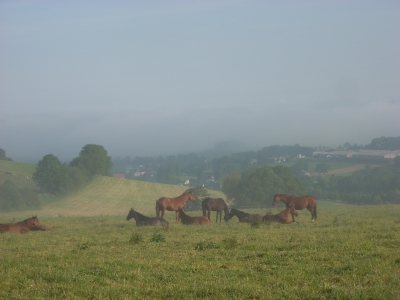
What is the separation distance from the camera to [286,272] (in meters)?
9.10

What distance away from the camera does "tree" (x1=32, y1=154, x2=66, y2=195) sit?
233 feet

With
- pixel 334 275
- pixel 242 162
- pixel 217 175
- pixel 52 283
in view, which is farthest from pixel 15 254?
pixel 242 162

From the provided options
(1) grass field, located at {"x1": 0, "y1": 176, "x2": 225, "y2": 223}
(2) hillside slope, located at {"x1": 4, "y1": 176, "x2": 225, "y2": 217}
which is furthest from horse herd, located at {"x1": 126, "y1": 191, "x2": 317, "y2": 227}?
(2) hillside slope, located at {"x1": 4, "y1": 176, "x2": 225, "y2": 217}

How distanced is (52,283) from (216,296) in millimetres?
3189

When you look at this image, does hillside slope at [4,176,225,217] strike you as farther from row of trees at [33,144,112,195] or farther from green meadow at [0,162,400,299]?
green meadow at [0,162,400,299]

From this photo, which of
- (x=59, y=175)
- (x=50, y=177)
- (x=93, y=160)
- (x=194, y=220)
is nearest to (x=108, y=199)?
(x=59, y=175)

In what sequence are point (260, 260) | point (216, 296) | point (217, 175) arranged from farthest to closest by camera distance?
point (217, 175) → point (260, 260) → point (216, 296)

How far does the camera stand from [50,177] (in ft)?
233

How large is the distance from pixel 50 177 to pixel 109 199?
962cm

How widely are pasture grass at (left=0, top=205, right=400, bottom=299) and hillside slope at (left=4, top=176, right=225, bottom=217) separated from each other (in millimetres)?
45805

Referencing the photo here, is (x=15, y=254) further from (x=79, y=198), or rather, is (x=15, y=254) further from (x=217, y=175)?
(x=217, y=175)

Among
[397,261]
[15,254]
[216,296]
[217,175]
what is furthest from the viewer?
[217,175]

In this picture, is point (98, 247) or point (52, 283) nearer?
point (52, 283)

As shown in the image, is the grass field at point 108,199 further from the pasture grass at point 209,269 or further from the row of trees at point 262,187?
the pasture grass at point 209,269
